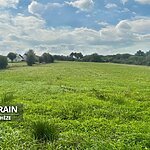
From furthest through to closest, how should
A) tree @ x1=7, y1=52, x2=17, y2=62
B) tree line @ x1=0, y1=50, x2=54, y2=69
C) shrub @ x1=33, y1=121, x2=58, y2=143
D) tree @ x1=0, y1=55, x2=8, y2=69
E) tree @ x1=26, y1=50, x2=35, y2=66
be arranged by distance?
tree @ x1=7, y1=52, x2=17, y2=62 < tree @ x1=26, y1=50, x2=35, y2=66 < tree line @ x1=0, y1=50, x2=54, y2=69 < tree @ x1=0, y1=55, x2=8, y2=69 < shrub @ x1=33, y1=121, x2=58, y2=143

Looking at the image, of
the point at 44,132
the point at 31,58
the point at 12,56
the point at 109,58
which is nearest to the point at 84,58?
the point at 109,58

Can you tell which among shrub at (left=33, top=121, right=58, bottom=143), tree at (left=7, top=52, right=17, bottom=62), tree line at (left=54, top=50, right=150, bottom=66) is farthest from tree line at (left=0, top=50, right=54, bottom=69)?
shrub at (left=33, top=121, right=58, bottom=143)

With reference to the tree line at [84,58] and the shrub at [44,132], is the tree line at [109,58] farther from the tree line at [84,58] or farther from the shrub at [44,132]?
the shrub at [44,132]

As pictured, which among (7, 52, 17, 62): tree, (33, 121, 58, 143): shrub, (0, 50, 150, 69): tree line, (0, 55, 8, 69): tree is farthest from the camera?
(7, 52, 17, 62): tree

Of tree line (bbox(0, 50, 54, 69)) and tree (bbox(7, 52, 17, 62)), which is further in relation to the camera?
tree (bbox(7, 52, 17, 62))

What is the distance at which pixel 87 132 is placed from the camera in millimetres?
12758

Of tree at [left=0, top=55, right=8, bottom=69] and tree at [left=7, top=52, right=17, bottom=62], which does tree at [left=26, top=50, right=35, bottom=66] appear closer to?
tree at [left=0, top=55, right=8, bottom=69]

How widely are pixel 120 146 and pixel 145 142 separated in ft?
4.11

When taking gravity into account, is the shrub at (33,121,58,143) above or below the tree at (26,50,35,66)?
below

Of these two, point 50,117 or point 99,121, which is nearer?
point 99,121

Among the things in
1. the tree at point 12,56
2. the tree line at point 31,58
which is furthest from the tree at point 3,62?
the tree at point 12,56

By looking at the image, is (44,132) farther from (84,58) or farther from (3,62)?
(84,58)

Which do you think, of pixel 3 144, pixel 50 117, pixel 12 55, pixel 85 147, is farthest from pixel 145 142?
pixel 12 55

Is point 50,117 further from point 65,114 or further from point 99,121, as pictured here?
point 99,121
